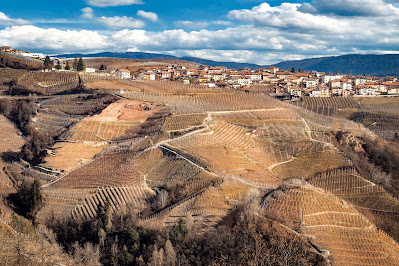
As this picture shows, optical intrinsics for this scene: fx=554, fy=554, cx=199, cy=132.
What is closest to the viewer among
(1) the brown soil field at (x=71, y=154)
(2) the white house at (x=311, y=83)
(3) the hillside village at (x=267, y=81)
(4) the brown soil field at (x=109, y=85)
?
(1) the brown soil field at (x=71, y=154)

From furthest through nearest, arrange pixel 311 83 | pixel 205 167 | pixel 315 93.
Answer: pixel 311 83 → pixel 315 93 → pixel 205 167

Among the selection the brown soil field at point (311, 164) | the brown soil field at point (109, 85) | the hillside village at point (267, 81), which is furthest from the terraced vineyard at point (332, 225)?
the hillside village at point (267, 81)

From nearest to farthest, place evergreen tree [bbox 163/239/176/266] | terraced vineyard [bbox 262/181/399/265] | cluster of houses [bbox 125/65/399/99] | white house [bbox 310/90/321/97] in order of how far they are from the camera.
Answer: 1. terraced vineyard [bbox 262/181/399/265]
2. evergreen tree [bbox 163/239/176/266]
3. white house [bbox 310/90/321/97]
4. cluster of houses [bbox 125/65/399/99]

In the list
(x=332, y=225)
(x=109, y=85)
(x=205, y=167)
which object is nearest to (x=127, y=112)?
(x=109, y=85)

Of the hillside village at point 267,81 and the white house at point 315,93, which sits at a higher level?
the hillside village at point 267,81

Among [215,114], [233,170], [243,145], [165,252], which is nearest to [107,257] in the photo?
[165,252]

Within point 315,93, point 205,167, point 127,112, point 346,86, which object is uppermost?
point 127,112

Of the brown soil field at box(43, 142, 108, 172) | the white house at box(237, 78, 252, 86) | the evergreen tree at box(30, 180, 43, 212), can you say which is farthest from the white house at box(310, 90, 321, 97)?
the evergreen tree at box(30, 180, 43, 212)

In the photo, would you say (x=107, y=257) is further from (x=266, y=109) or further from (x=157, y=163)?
(x=266, y=109)

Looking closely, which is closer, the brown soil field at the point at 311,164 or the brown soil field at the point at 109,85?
the brown soil field at the point at 311,164

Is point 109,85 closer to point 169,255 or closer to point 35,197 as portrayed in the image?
point 35,197

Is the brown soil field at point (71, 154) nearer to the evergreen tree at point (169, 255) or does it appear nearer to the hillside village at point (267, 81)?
the evergreen tree at point (169, 255)

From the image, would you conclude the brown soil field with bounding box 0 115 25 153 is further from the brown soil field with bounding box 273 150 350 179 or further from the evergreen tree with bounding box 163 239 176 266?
the evergreen tree with bounding box 163 239 176 266
